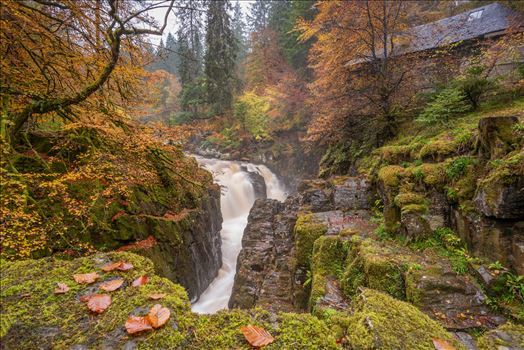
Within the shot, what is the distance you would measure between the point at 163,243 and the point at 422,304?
5552mm

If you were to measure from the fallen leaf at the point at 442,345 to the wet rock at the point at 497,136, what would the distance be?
3806mm

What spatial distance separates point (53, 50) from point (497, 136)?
7702mm

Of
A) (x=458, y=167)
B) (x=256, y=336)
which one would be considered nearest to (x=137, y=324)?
(x=256, y=336)

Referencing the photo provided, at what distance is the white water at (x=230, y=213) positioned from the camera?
8805mm

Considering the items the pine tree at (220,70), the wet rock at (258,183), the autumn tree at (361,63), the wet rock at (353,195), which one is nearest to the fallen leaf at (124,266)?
the wet rock at (353,195)

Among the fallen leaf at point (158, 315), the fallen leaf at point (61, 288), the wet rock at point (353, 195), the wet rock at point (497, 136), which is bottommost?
the wet rock at point (353, 195)

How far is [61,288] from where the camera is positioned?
5.39 ft

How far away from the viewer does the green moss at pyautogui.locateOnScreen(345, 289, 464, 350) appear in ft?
4.74

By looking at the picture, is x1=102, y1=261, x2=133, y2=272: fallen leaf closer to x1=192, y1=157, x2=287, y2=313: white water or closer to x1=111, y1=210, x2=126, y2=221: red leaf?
x1=111, y1=210, x2=126, y2=221: red leaf

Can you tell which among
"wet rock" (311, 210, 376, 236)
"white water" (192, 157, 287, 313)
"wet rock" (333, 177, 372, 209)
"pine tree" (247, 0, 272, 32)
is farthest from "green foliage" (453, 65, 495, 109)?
"pine tree" (247, 0, 272, 32)

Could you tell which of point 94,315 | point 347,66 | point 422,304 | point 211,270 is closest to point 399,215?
point 422,304

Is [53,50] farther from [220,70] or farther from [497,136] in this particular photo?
[220,70]

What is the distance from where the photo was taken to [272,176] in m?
19.4

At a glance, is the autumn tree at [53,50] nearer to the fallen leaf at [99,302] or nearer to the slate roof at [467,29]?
the fallen leaf at [99,302]
